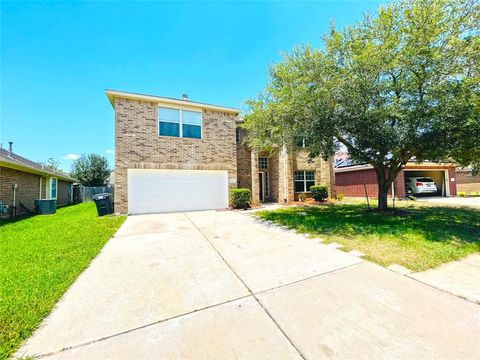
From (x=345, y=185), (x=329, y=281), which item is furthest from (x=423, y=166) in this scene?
(x=329, y=281)

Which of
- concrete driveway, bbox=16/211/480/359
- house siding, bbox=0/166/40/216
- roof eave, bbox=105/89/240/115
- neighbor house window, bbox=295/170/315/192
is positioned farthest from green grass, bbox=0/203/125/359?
neighbor house window, bbox=295/170/315/192

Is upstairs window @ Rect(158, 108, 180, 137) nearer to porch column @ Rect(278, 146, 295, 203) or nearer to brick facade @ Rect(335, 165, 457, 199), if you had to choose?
porch column @ Rect(278, 146, 295, 203)

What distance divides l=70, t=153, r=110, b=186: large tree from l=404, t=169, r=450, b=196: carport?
32.1 metres

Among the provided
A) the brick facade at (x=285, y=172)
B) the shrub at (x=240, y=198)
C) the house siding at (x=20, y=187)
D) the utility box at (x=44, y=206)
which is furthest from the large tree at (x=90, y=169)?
the shrub at (x=240, y=198)

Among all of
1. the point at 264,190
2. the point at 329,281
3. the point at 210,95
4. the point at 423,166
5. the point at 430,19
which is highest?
the point at 210,95

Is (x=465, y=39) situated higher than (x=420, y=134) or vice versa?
(x=465, y=39)

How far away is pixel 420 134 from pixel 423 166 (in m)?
14.1

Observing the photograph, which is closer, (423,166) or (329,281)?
(329,281)

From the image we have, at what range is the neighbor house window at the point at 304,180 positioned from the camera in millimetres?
15367

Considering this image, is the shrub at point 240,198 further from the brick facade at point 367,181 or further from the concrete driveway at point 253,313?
the brick facade at point 367,181

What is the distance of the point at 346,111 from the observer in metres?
6.96

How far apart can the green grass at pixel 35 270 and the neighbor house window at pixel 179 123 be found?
6.49 meters

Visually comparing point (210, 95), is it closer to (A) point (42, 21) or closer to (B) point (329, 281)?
(A) point (42, 21)

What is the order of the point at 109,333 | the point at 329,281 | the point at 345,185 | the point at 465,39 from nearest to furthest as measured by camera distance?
the point at 109,333 < the point at 329,281 < the point at 465,39 < the point at 345,185
